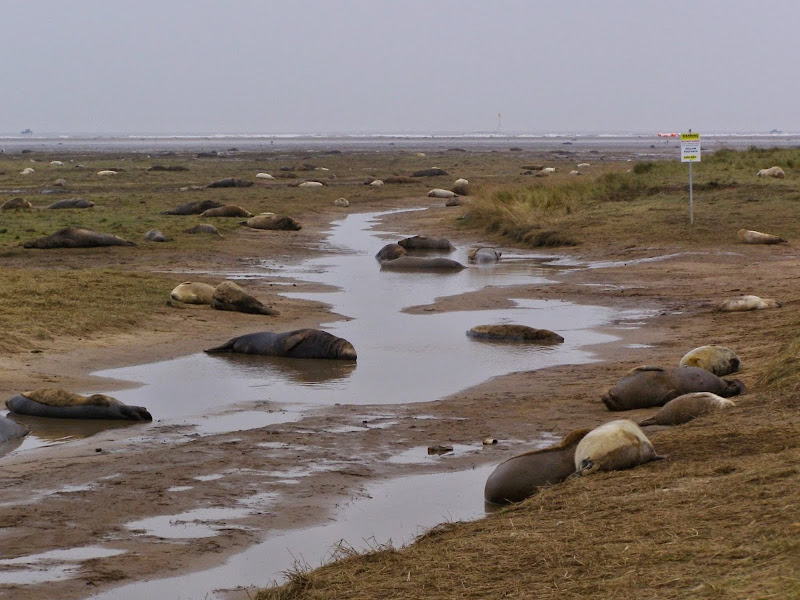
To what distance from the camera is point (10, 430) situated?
8.84 m

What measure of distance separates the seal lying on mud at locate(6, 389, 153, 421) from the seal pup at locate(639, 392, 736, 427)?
13.4 feet

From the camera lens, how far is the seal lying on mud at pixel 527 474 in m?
7.26

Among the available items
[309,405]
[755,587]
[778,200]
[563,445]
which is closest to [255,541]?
[563,445]

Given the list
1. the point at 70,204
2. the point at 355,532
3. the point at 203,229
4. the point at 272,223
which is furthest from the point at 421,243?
the point at 355,532

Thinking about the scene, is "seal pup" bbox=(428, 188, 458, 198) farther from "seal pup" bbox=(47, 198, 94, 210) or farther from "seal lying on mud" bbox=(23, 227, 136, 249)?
"seal lying on mud" bbox=(23, 227, 136, 249)

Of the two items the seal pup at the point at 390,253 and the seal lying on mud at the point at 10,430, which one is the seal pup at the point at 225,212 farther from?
the seal lying on mud at the point at 10,430

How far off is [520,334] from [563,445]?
20.3 ft

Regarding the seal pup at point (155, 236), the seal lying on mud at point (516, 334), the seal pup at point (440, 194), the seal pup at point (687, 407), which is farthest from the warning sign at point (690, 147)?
the seal pup at point (440, 194)

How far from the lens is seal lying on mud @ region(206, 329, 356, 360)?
1249cm

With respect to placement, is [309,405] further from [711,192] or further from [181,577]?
[711,192]

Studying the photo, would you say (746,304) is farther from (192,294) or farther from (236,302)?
(192,294)

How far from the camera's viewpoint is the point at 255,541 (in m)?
6.65

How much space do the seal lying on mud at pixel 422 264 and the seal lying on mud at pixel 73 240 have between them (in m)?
5.47

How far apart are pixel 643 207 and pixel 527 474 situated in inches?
809
